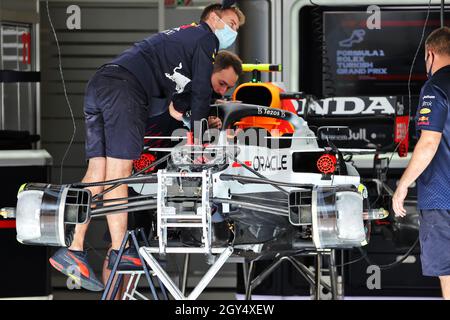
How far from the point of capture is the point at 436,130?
537cm

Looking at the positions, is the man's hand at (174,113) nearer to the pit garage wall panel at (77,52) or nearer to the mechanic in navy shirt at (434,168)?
the mechanic in navy shirt at (434,168)

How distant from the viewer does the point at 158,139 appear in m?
6.27

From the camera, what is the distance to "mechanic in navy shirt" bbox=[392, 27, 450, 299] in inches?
211

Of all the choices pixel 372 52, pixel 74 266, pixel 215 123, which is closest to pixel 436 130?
pixel 215 123

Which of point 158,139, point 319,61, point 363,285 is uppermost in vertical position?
point 319,61

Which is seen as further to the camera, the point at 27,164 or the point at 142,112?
the point at 27,164

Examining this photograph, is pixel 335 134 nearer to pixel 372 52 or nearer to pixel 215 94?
pixel 215 94

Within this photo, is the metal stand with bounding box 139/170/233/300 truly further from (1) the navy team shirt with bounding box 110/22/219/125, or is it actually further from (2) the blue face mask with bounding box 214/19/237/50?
(2) the blue face mask with bounding box 214/19/237/50

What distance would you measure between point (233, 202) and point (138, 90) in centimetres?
114
